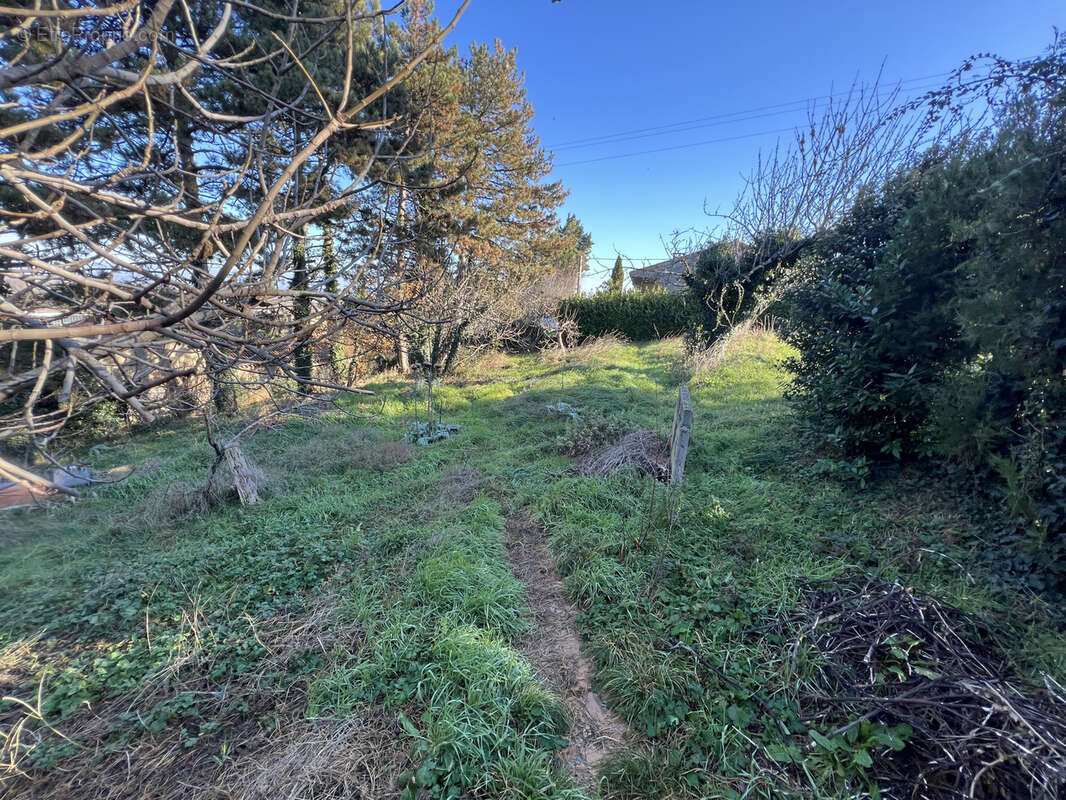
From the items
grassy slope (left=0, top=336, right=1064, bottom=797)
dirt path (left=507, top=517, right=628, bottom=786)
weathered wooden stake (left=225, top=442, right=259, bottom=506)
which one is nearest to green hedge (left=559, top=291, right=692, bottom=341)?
grassy slope (left=0, top=336, right=1064, bottom=797)

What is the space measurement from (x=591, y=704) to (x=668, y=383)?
7.99m

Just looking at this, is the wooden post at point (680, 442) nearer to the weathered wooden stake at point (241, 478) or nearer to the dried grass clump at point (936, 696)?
the dried grass clump at point (936, 696)

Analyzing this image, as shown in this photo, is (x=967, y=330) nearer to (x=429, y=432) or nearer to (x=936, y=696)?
(x=936, y=696)

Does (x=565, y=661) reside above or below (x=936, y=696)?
below

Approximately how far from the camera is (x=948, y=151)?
433 centimetres

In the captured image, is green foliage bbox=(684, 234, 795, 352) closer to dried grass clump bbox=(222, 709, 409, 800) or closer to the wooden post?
the wooden post

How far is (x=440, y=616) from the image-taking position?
8.43 feet

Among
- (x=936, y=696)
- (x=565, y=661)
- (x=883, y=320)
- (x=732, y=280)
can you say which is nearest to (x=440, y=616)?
(x=565, y=661)

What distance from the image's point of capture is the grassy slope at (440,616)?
1.82 metres

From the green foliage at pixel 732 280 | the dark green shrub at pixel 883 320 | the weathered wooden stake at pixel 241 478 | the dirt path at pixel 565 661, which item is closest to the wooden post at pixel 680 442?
the dark green shrub at pixel 883 320

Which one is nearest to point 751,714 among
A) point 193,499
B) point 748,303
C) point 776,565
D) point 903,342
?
point 776,565

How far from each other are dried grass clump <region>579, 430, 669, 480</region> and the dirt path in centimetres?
144

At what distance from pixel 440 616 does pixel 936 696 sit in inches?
96.6

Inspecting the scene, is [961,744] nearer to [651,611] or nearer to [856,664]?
[856,664]
